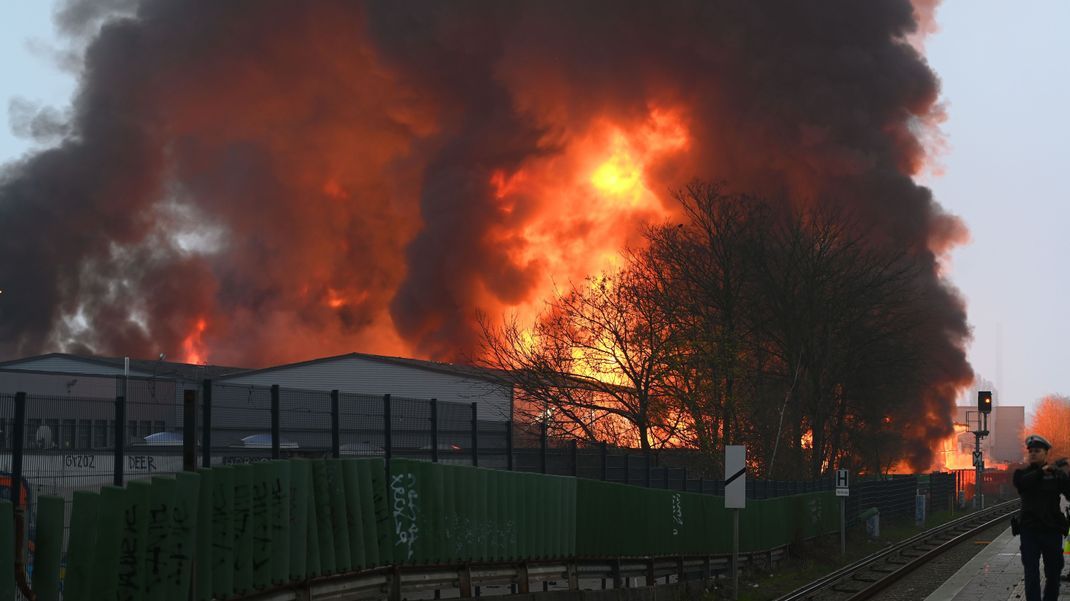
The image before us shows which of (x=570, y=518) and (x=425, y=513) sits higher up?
(x=425, y=513)

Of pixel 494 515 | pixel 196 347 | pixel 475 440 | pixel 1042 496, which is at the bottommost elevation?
pixel 494 515

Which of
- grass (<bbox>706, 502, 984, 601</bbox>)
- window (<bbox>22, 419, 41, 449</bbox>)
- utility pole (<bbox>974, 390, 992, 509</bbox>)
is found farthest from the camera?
utility pole (<bbox>974, 390, 992, 509</bbox>)

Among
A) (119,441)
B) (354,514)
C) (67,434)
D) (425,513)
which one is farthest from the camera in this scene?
(425,513)

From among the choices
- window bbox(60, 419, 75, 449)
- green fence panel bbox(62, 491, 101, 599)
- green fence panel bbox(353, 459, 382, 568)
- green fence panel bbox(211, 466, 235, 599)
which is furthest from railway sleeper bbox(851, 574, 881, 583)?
green fence panel bbox(62, 491, 101, 599)

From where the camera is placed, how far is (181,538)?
32.9ft

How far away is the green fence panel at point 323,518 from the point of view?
12789mm

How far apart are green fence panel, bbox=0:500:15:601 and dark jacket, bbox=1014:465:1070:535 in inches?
322

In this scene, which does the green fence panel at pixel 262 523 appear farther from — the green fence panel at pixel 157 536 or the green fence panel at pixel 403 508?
the green fence panel at pixel 403 508

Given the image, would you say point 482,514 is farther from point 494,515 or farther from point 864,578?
point 864,578

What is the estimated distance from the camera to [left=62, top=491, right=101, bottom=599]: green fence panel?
8.87 meters

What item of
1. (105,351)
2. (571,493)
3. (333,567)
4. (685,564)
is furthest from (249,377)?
(333,567)

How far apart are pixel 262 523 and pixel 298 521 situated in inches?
27.0

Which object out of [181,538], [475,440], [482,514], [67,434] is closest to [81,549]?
[181,538]

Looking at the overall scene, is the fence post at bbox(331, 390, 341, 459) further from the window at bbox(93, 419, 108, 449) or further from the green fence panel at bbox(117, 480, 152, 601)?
the green fence panel at bbox(117, 480, 152, 601)
